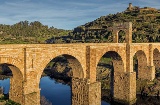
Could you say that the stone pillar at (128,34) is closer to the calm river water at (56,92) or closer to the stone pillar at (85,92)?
the calm river water at (56,92)

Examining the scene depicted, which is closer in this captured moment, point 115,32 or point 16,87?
point 16,87

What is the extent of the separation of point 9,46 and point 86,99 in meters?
10.8

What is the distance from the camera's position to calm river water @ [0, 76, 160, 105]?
33.3 metres

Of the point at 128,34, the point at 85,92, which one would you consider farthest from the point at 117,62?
the point at 85,92

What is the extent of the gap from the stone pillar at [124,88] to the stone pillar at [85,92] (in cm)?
758

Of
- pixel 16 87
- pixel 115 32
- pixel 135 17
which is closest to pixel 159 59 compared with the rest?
pixel 115 32

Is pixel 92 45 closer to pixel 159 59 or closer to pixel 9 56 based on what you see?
pixel 9 56

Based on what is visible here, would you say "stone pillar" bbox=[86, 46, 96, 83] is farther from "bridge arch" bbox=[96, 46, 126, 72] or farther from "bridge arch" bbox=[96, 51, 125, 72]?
"bridge arch" bbox=[96, 51, 125, 72]

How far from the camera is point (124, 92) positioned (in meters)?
32.3

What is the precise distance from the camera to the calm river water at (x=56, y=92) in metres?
33.3

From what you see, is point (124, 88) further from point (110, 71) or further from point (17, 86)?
point (17, 86)

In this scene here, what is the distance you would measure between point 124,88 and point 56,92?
12.3 metres

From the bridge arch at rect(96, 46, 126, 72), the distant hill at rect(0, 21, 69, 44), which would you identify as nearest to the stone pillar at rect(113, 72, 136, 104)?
the bridge arch at rect(96, 46, 126, 72)

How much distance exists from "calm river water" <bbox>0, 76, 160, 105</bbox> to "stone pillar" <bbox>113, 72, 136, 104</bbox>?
1.92 meters
